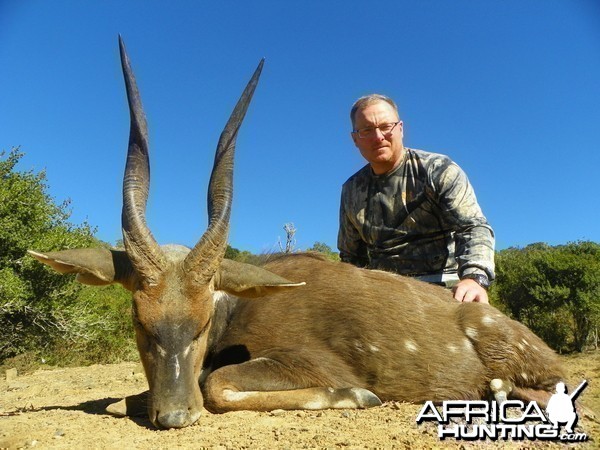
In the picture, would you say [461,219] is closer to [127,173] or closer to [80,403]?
[127,173]

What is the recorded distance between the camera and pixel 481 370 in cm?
434

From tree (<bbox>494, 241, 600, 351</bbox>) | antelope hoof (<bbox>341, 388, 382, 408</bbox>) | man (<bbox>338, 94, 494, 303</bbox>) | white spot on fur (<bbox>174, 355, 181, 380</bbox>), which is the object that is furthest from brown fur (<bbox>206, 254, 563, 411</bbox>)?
tree (<bbox>494, 241, 600, 351</bbox>)

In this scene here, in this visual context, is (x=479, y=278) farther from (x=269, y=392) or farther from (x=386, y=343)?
(x=269, y=392)

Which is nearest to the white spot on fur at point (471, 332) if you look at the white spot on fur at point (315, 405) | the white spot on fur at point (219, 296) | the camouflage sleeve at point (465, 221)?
the camouflage sleeve at point (465, 221)

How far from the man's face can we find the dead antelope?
5.59 ft

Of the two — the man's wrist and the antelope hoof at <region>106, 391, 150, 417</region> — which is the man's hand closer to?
the man's wrist

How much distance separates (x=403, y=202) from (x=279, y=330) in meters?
2.36

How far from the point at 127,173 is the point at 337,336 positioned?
6.82ft

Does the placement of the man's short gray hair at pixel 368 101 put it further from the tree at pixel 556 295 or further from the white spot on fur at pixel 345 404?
the tree at pixel 556 295

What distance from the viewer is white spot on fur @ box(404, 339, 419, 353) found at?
14.1 ft

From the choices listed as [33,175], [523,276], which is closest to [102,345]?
[33,175]

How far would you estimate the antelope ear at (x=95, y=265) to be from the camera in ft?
13.2

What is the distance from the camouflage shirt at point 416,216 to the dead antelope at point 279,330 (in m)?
1.03

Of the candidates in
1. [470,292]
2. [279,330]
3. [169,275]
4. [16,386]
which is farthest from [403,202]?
[16,386]
